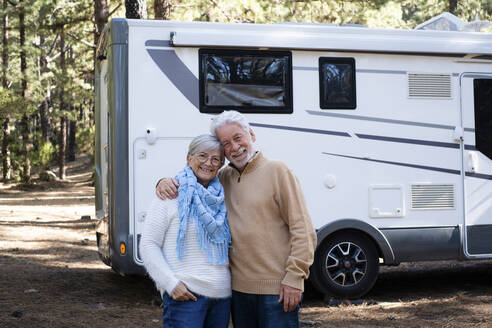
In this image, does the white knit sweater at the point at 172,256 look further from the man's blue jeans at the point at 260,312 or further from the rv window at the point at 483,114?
the rv window at the point at 483,114

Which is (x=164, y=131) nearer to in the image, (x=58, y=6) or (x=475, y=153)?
(x=475, y=153)

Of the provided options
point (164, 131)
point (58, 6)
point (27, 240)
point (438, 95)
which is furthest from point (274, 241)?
point (58, 6)

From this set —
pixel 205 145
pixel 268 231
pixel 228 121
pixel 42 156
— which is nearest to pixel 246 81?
pixel 228 121

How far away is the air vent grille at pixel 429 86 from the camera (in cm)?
675

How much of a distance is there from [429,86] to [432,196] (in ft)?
3.78

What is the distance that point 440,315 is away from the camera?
5.92 meters

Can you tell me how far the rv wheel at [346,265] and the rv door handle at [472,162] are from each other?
4.37 ft

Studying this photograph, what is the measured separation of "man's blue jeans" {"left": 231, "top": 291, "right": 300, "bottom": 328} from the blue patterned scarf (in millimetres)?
237

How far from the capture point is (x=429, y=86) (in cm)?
678

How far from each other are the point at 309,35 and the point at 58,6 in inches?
440

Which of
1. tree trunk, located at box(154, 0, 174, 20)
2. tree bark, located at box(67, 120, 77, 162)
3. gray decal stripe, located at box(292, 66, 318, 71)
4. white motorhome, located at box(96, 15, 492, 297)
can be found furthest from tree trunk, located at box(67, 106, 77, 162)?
gray decal stripe, located at box(292, 66, 318, 71)

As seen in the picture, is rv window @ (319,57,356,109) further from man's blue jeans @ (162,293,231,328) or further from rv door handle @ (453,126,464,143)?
man's blue jeans @ (162,293,231,328)

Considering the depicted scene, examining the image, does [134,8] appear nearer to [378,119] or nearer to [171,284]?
[378,119]

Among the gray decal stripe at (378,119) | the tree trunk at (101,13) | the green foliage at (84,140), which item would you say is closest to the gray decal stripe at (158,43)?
the gray decal stripe at (378,119)
